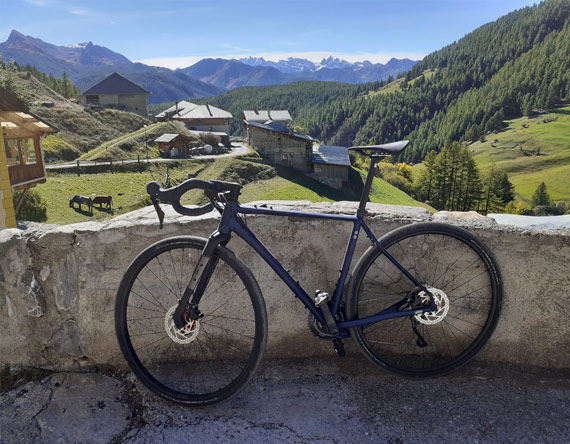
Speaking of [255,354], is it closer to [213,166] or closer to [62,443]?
[62,443]

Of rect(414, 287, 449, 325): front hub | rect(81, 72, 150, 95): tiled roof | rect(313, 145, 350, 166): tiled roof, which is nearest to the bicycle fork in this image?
rect(414, 287, 449, 325): front hub

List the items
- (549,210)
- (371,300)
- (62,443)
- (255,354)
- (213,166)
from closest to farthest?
→ (62,443)
(255,354)
(371,300)
(213,166)
(549,210)

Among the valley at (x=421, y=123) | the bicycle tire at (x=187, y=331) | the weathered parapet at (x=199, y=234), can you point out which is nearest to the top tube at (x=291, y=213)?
the weathered parapet at (x=199, y=234)

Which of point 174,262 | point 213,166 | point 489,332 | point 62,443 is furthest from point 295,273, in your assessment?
point 213,166

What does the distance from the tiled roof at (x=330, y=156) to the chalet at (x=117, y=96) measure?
39.0 metres

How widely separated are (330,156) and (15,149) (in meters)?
36.3

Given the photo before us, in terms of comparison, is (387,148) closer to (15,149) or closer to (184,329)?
(184,329)

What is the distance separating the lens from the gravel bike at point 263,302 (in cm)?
271

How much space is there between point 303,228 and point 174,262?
0.94 metres

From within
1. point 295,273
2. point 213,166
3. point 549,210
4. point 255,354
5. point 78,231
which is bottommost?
point 549,210

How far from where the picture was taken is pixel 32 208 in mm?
25344

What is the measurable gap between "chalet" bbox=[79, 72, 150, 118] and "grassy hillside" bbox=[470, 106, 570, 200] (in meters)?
73.9

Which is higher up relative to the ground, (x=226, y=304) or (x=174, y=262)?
(x=174, y=262)

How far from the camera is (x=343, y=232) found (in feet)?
9.98
